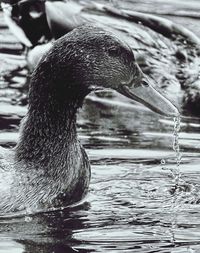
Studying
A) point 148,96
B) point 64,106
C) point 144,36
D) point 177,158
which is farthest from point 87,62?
point 144,36

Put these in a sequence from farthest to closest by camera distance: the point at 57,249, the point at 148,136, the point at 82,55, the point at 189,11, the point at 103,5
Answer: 1. the point at 189,11
2. the point at 103,5
3. the point at 148,136
4. the point at 82,55
5. the point at 57,249

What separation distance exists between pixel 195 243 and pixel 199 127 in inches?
140

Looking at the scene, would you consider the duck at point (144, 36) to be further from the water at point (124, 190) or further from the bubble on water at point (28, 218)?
the bubble on water at point (28, 218)

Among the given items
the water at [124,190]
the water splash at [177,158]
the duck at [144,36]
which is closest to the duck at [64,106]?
the water at [124,190]

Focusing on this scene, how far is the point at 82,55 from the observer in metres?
8.72

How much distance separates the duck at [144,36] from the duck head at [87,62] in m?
3.40

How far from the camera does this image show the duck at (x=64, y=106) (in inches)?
342

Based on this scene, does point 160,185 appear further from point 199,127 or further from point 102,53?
point 199,127

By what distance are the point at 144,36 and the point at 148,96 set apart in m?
4.17

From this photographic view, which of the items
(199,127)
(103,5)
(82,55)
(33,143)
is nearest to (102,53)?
(82,55)

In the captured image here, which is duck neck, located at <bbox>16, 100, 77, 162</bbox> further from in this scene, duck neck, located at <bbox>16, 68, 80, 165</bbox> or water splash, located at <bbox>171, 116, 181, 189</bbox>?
water splash, located at <bbox>171, 116, 181, 189</bbox>

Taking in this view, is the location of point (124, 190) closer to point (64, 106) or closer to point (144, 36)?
point (64, 106)

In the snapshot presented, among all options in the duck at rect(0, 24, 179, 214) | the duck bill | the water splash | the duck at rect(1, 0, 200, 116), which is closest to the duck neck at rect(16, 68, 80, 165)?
the duck at rect(0, 24, 179, 214)

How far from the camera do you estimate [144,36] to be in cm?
1305
